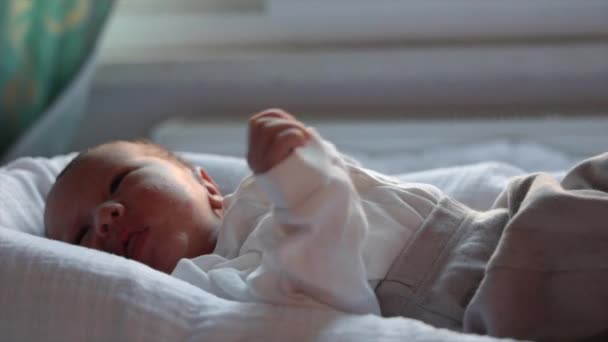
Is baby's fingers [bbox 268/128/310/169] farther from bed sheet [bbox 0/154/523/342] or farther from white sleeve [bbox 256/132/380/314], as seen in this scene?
bed sheet [bbox 0/154/523/342]

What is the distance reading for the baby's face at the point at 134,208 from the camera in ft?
→ 3.41

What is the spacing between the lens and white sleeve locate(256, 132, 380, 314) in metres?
0.80

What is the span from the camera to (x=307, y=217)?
807 mm

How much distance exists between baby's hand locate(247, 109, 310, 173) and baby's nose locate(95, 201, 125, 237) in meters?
0.29

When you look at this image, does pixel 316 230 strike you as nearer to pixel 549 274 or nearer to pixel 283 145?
pixel 283 145

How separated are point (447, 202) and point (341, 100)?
72cm

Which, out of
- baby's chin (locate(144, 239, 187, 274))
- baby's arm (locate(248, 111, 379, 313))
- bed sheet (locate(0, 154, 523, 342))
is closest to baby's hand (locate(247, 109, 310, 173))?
baby's arm (locate(248, 111, 379, 313))

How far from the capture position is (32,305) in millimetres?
842

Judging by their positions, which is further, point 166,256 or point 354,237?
point 166,256

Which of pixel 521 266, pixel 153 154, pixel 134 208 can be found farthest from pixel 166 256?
pixel 521 266

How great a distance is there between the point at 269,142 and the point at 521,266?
0.26 metres

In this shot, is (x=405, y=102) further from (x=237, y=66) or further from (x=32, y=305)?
(x=32, y=305)

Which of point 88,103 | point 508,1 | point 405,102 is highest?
point 508,1

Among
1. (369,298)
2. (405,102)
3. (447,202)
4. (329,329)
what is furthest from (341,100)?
(329,329)
